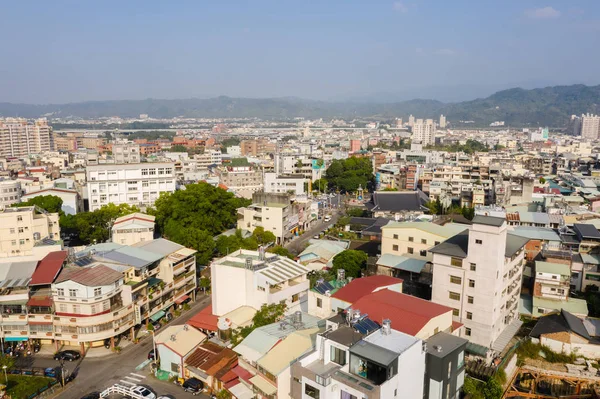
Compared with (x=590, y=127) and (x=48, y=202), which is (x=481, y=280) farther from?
(x=590, y=127)

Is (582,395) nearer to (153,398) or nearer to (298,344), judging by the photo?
(298,344)

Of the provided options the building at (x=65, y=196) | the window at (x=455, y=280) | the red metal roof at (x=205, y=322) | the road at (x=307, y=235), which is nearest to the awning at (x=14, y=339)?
the red metal roof at (x=205, y=322)

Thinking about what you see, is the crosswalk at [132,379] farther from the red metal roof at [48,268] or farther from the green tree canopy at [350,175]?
the green tree canopy at [350,175]

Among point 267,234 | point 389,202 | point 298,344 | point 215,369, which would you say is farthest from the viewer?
point 389,202

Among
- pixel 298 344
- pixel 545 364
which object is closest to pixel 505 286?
pixel 545 364

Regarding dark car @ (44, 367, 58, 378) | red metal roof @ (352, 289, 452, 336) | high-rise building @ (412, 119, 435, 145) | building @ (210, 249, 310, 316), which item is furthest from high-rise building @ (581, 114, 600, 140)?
dark car @ (44, 367, 58, 378)

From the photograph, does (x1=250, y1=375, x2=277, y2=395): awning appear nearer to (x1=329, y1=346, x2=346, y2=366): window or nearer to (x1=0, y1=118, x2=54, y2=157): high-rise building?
(x1=329, y1=346, x2=346, y2=366): window
